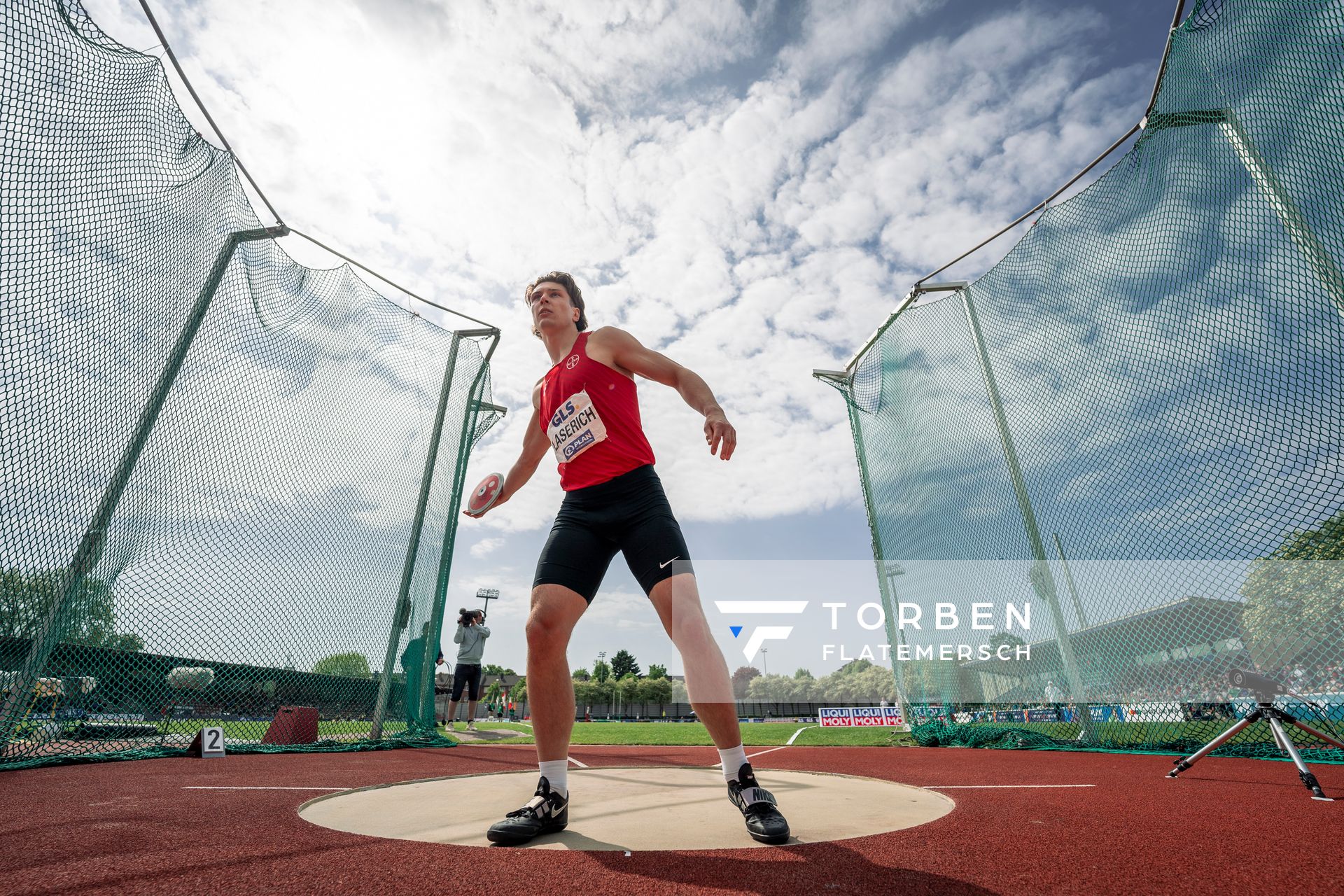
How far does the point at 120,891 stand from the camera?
1.28m

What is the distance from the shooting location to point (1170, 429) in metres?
4.78

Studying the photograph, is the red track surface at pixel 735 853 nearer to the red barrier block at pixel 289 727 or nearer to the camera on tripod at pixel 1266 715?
the camera on tripod at pixel 1266 715

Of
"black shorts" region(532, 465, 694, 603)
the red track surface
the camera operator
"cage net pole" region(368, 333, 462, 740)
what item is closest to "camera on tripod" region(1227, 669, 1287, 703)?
the red track surface

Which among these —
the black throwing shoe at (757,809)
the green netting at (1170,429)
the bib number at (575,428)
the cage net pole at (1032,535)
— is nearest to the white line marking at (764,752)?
the green netting at (1170,429)

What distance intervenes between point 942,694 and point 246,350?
7.87m

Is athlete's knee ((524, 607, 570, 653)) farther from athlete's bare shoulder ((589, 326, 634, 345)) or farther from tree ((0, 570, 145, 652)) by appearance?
tree ((0, 570, 145, 652))

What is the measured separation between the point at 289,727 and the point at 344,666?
0.64 meters

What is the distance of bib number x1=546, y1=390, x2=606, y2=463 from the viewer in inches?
98.5

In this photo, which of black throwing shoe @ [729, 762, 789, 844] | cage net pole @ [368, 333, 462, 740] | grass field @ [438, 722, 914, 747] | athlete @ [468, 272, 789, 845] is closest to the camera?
black throwing shoe @ [729, 762, 789, 844]

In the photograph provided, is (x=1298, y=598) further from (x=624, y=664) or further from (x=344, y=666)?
(x=624, y=664)

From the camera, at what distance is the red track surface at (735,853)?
1.36 metres

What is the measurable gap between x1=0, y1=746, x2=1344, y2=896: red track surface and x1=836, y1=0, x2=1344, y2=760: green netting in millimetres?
1938

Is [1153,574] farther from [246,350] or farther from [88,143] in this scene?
[88,143]

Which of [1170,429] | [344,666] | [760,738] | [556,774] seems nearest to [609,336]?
[556,774]
